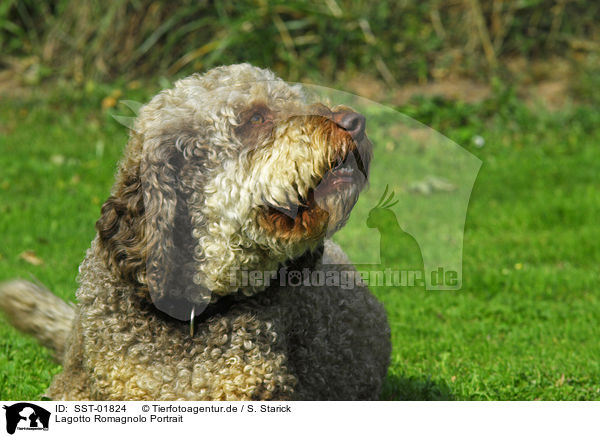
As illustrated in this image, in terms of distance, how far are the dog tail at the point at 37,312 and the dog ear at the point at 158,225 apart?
1087 millimetres

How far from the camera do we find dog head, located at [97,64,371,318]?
313 centimetres

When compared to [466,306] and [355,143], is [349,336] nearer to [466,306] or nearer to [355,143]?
[355,143]

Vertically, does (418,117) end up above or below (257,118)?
above

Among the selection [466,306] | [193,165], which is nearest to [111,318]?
[193,165]

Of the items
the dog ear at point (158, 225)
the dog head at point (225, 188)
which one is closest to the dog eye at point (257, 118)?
the dog head at point (225, 188)

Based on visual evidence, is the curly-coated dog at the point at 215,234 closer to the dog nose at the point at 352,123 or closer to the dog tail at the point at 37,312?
the dog nose at the point at 352,123

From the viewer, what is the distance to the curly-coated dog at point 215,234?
3.16m

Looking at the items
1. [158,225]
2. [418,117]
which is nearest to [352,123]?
[158,225]

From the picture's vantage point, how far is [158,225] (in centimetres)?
318
